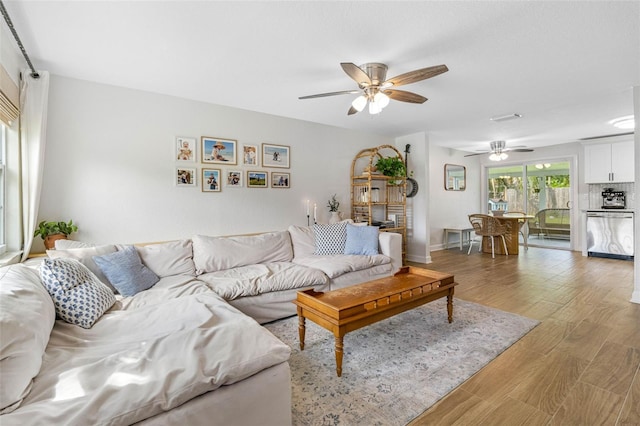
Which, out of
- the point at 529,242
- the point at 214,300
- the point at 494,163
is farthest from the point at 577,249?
the point at 214,300

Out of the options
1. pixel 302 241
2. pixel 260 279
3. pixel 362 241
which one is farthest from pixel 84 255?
pixel 362 241

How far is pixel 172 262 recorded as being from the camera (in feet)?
9.37

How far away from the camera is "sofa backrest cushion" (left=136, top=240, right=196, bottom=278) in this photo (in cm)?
278

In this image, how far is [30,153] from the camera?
253 centimetres

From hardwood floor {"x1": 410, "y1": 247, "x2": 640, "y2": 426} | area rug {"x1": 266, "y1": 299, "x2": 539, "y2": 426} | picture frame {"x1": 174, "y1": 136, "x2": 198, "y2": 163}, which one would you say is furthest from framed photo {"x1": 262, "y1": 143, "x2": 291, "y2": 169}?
hardwood floor {"x1": 410, "y1": 247, "x2": 640, "y2": 426}

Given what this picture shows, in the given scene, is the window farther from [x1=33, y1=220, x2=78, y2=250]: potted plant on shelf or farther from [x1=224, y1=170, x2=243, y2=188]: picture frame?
[x1=224, y1=170, x2=243, y2=188]: picture frame

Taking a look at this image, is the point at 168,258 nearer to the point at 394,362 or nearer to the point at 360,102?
the point at 394,362

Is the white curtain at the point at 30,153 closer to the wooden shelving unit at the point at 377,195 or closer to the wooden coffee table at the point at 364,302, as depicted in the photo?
the wooden coffee table at the point at 364,302

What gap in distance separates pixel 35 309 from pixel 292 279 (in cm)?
185

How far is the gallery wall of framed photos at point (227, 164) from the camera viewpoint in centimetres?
348

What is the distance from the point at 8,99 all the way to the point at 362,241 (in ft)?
11.3

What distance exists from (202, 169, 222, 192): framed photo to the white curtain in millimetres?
1453

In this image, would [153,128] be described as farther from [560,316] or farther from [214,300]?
[560,316]

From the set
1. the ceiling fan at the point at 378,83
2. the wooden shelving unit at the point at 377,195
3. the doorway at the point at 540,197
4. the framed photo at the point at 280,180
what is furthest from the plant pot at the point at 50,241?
the doorway at the point at 540,197
